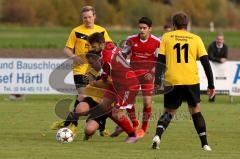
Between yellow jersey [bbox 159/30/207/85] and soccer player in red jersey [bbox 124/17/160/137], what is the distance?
8.04 ft

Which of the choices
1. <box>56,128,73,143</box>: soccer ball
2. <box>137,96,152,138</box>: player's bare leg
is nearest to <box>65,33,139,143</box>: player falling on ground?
<box>56,128,73,143</box>: soccer ball

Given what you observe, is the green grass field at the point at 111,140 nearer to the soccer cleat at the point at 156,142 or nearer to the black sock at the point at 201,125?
the soccer cleat at the point at 156,142

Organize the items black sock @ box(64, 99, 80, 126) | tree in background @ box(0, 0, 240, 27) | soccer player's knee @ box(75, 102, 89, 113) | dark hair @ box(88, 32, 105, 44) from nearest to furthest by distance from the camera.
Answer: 1. dark hair @ box(88, 32, 105, 44)
2. soccer player's knee @ box(75, 102, 89, 113)
3. black sock @ box(64, 99, 80, 126)
4. tree in background @ box(0, 0, 240, 27)

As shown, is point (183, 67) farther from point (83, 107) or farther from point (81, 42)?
point (81, 42)

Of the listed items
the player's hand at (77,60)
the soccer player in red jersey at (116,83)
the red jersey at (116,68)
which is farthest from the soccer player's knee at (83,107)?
the player's hand at (77,60)

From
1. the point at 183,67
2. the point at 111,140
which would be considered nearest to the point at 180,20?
the point at 183,67

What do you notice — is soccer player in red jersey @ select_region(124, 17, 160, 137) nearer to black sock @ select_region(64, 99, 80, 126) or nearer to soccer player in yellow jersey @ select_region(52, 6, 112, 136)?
soccer player in yellow jersey @ select_region(52, 6, 112, 136)

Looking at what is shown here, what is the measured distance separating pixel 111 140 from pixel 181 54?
101 inches

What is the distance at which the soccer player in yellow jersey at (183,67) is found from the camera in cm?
1352

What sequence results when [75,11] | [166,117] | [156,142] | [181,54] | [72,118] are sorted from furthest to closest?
[75,11] → [72,118] → [166,117] → [156,142] → [181,54]

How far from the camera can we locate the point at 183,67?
13586mm

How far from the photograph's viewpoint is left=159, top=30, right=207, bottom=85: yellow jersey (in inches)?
532

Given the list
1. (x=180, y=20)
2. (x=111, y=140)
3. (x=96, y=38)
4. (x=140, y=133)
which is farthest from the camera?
(x=140, y=133)

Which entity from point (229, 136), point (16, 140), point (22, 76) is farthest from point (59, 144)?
point (22, 76)
